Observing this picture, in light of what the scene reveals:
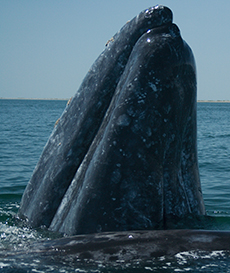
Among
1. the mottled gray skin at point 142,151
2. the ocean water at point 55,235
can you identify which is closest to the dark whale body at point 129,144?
the mottled gray skin at point 142,151

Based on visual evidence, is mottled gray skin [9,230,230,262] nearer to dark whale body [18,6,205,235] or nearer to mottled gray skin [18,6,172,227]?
dark whale body [18,6,205,235]

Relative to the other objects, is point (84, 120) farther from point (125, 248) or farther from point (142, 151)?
point (125, 248)

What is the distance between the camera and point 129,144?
10.7ft

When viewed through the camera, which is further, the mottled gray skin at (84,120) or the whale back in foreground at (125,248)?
the mottled gray skin at (84,120)

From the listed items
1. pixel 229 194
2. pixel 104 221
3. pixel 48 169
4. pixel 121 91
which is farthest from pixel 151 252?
pixel 229 194

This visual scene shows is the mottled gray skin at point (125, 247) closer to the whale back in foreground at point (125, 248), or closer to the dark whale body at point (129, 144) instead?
the whale back in foreground at point (125, 248)

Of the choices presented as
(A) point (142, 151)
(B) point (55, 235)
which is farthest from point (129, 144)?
(B) point (55, 235)

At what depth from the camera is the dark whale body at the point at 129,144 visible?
3.21 m

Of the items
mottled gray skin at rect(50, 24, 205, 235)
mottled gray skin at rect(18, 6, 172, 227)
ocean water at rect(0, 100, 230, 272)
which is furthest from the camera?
mottled gray skin at rect(18, 6, 172, 227)

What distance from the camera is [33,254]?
2.37m

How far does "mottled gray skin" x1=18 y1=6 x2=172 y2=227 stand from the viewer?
3.74 meters

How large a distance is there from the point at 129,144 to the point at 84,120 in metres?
0.69

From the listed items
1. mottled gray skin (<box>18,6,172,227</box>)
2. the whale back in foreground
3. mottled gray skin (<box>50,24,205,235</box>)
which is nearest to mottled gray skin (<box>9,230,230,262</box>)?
the whale back in foreground

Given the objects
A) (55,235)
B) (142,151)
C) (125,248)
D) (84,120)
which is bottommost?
(55,235)
